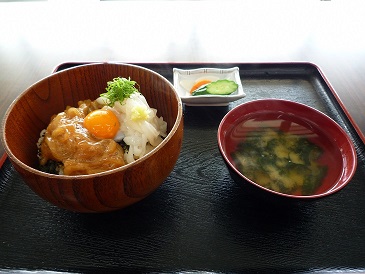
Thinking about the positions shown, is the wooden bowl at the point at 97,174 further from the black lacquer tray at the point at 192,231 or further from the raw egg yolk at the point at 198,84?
the raw egg yolk at the point at 198,84

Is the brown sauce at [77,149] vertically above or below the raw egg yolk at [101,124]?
below

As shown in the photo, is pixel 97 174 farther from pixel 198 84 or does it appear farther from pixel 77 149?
pixel 198 84

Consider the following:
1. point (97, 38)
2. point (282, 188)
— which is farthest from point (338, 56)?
point (97, 38)

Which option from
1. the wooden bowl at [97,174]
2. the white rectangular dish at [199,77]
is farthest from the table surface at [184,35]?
the wooden bowl at [97,174]

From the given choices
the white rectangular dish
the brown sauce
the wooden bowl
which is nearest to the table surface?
the white rectangular dish

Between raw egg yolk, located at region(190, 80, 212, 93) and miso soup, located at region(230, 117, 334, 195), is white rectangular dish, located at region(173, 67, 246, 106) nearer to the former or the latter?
raw egg yolk, located at region(190, 80, 212, 93)
